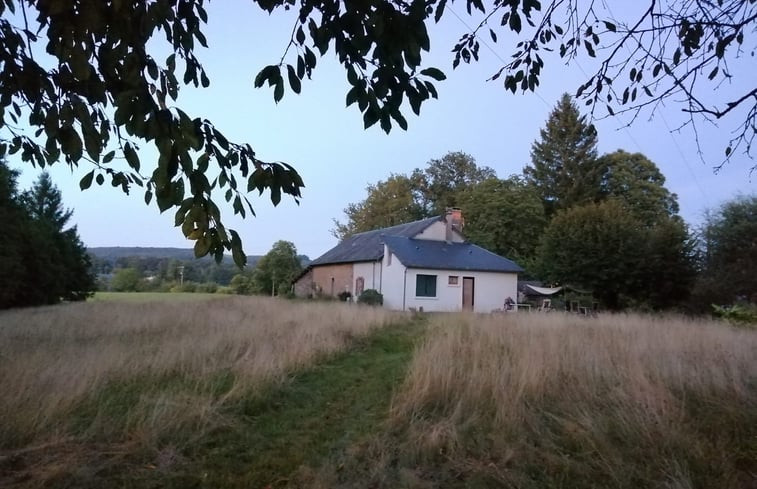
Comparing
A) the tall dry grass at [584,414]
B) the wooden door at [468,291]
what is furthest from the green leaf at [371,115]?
the wooden door at [468,291]

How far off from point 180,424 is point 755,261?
23.6 m

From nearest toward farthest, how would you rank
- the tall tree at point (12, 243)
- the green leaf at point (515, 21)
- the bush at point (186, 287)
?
1. the green leaf at point (515, 21)
2. the tall tree at point (12, 243)
3. the bush at point (186, 287)

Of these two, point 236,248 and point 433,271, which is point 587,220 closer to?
point 433,271

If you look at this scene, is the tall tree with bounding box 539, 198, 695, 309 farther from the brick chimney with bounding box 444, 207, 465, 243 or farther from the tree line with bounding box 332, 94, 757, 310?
the brick chimney with bounding box 444, 207, 465, 243

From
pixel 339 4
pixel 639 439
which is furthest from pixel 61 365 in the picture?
pixel 639 439

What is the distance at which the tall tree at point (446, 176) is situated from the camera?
2281 inches

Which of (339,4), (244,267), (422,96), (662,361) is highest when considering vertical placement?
(339,4)

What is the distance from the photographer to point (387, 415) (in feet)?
19.1

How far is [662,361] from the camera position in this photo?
24.0ft

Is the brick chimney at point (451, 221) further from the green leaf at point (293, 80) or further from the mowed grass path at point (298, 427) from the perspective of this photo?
the green leaf at point (293, 80)

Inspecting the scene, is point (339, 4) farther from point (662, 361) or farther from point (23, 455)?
point (662, 361)

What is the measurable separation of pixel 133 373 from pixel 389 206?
159 feet

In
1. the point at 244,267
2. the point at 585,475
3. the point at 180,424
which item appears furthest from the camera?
the point at 180,424

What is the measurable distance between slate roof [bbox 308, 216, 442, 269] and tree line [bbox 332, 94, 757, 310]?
7925 mm
